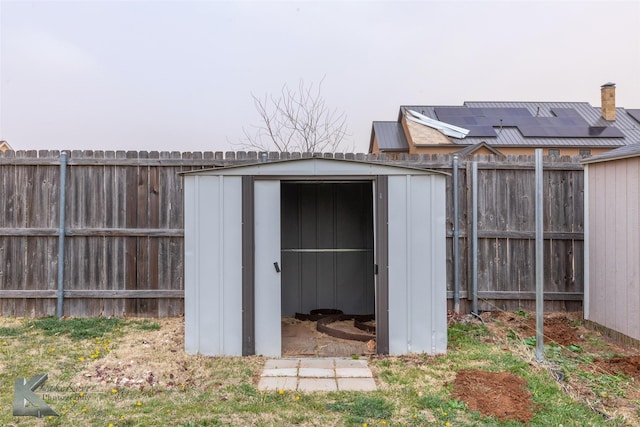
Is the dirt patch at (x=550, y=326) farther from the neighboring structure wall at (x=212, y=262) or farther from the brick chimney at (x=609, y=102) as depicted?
the brick chimney at (x=609, y=102)

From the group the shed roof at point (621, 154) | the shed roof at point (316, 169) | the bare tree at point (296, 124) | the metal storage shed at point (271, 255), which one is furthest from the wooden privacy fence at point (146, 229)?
the bare tree at point (296, 124)

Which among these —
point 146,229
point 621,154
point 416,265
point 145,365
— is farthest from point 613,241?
point 146,229

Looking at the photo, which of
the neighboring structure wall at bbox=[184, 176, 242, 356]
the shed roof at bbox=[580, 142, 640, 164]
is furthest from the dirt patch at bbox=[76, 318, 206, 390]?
the shed roof at bbox=[580, 142, 640, 164]

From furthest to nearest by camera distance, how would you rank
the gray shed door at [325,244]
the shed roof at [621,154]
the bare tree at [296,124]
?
the bare tree at [296,124]
the gray shed door at [325,244]
the shed roof at [621,154]

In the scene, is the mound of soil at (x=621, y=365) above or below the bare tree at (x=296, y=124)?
below

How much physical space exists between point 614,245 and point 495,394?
2.69 metres

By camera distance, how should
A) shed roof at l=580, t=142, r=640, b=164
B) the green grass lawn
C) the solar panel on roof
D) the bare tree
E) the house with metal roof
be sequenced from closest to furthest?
the green grass lawn < shed roof at l=580, t=142, r=640, b=164 < the bare tree < the house with metal roof < the solar panel on roof

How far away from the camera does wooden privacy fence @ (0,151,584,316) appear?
5438 mm

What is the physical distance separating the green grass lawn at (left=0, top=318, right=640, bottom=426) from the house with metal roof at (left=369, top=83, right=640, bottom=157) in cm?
1185

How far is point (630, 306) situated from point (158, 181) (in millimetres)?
5606

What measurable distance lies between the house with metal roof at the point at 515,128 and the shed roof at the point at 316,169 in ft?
37.1

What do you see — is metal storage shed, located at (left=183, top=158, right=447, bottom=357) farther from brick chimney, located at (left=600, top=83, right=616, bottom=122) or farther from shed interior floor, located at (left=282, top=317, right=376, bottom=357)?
brick chimney, located at (left=600, top=83, right=616, bottom=122)

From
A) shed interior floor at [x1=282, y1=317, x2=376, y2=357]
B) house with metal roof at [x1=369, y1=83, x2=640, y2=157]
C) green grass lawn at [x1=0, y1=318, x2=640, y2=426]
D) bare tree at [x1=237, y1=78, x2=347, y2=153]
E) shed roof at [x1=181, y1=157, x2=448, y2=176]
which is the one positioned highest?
house with metal roof at [x1=369, y1=83, x2=640, y2=157]

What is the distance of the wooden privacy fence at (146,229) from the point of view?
17.8 ft
